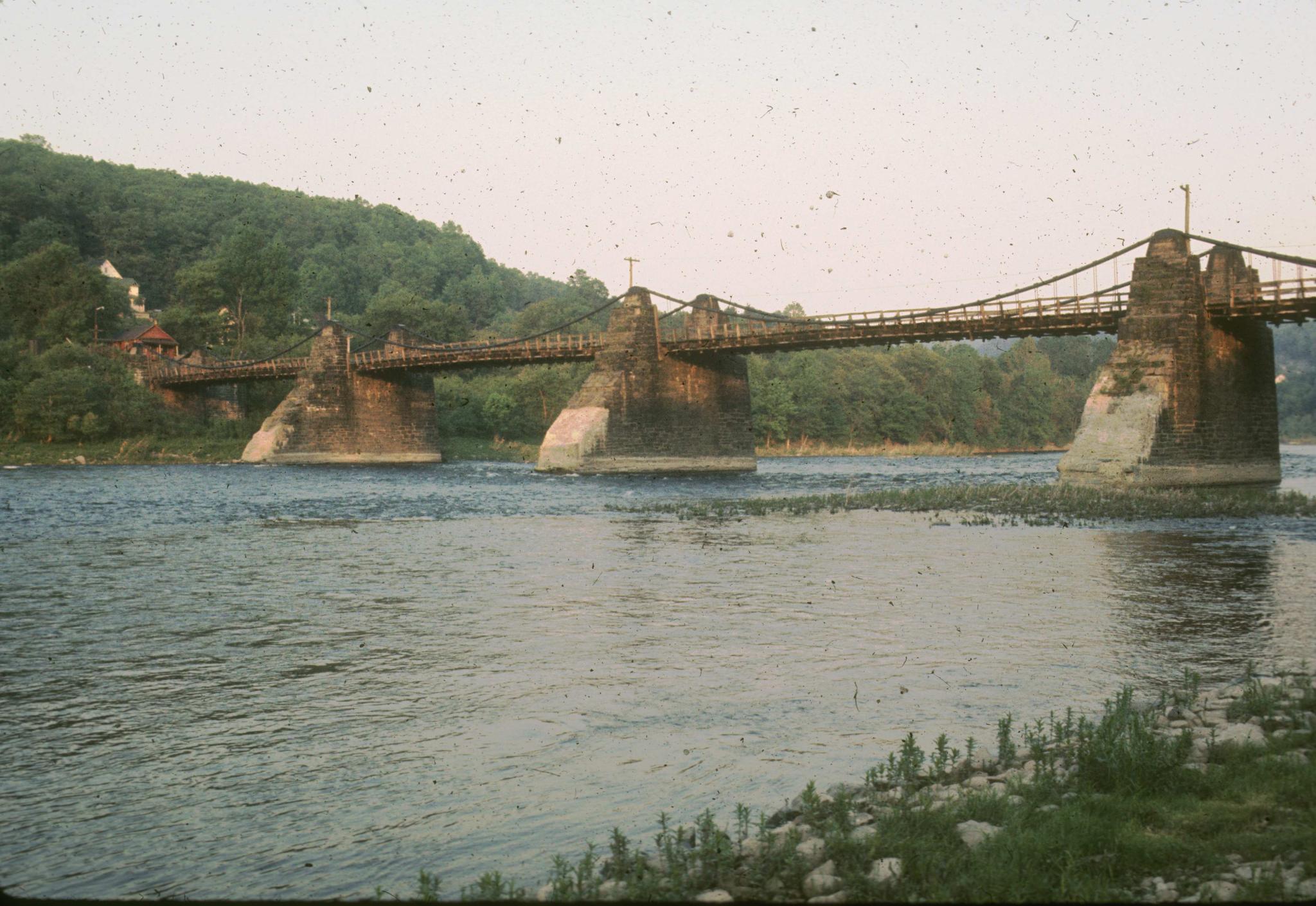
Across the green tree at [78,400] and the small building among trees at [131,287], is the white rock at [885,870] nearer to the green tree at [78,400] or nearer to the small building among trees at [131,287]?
the green tree at [78,400]

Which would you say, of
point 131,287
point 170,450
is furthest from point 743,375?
point 131,287

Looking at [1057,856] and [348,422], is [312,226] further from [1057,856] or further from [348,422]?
[1057,856]

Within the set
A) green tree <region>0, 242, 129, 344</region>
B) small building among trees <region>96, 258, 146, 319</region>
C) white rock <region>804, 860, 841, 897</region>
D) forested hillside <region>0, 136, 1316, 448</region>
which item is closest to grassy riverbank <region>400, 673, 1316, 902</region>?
white rock <region>804, 860, 841, 897</region>

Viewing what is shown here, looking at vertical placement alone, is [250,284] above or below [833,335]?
above

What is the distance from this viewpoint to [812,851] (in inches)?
267

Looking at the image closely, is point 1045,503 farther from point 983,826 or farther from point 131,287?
point 131,287

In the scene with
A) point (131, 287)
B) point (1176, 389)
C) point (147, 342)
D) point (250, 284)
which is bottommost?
point (1176, 389)

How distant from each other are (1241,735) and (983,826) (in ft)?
10.5

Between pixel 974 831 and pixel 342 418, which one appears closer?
pixel 974 831

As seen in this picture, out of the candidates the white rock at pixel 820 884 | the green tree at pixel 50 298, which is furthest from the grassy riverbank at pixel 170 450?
the white rock at pixel 820 884

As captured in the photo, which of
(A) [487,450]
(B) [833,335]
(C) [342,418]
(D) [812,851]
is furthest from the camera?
(A) [487,450]

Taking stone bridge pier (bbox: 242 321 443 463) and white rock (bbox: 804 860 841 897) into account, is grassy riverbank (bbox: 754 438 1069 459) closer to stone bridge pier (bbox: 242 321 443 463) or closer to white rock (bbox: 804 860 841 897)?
stone bridge pier (bbox: 242 321 443 463)

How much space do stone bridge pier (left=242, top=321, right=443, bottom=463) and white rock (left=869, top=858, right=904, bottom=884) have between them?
286ft

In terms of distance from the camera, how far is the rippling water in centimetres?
826
